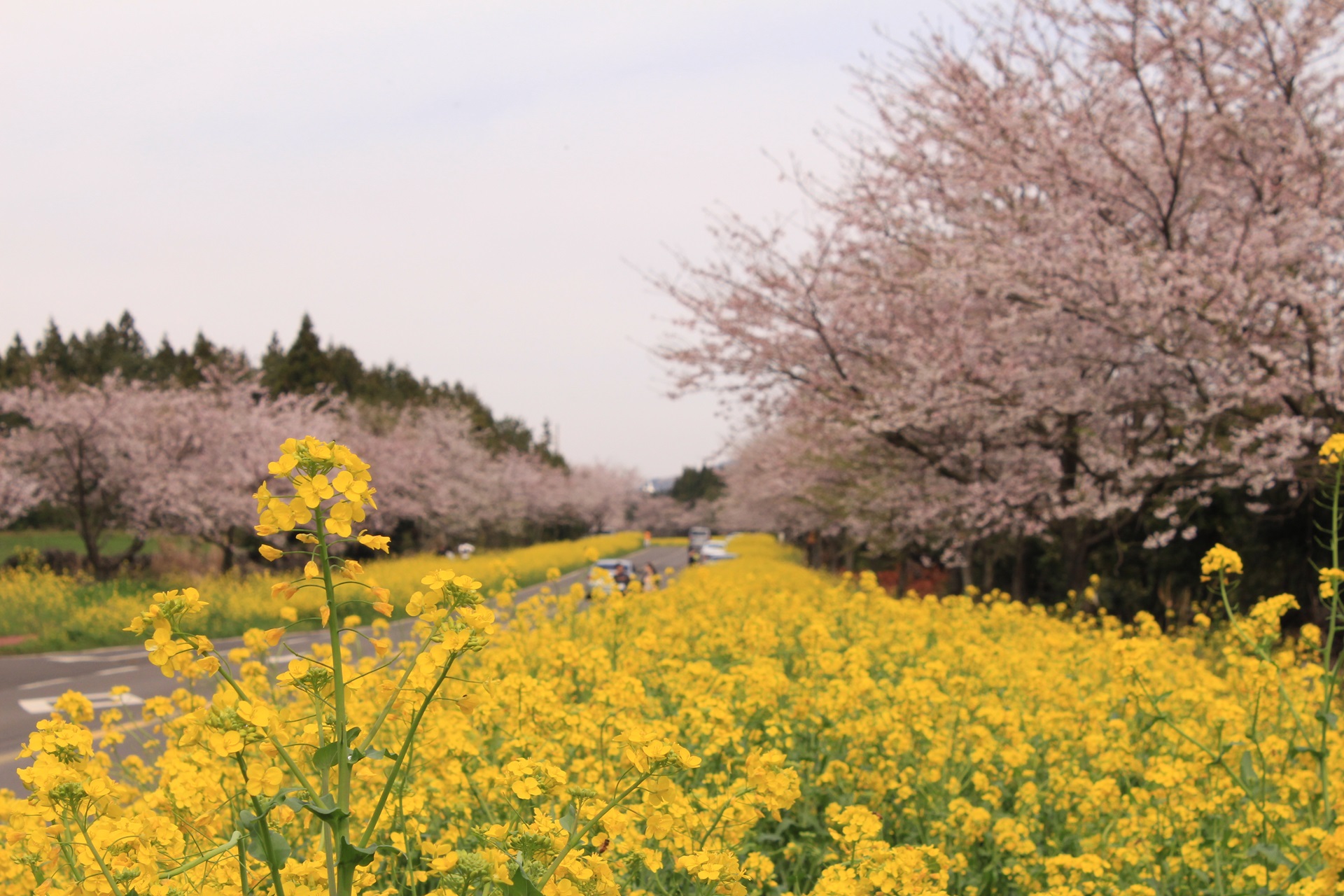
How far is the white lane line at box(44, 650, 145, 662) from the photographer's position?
44.4 ft

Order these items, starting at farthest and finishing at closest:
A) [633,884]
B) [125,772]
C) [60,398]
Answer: [60,398] → [125,772] → [633,884]

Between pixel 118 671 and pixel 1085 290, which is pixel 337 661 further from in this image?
pixel 118 671

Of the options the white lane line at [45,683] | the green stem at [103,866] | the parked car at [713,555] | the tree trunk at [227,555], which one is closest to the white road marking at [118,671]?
the white lane line at [45,683]

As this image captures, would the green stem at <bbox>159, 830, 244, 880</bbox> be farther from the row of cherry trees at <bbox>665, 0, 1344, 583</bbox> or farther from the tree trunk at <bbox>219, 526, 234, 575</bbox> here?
the tree trunk at <bbox>219, 526, 234, 575</bbox>

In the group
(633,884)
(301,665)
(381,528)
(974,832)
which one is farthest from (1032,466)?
(381,528)

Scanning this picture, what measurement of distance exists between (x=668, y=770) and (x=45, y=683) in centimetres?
1263

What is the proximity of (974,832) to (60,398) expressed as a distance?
2235 cm

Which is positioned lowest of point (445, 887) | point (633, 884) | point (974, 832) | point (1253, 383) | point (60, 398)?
point (974, 832)

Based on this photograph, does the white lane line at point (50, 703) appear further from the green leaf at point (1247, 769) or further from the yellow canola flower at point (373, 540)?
the green leaf at point (1247, 769)

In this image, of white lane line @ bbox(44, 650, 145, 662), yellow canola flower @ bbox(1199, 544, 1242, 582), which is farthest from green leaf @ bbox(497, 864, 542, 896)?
white lane line @ bbox(44, 650, 145, 662)

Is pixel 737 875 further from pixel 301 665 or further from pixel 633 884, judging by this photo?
pixel 301 665

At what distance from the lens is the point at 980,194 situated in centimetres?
1106

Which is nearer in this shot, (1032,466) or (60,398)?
(1032,466)

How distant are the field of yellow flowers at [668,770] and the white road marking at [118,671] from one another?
8.54 meters
